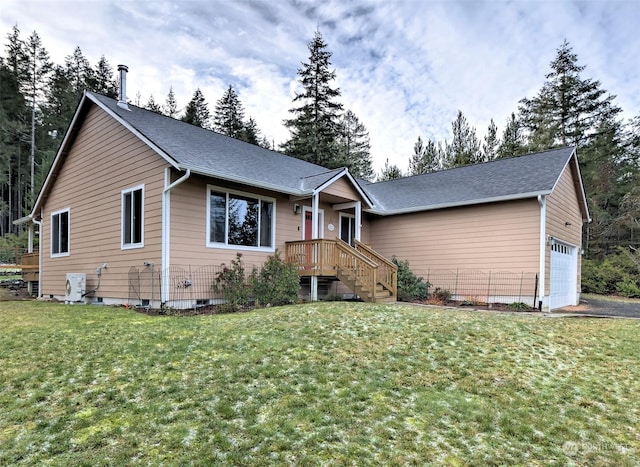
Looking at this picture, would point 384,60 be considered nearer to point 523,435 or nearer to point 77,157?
point 77,157

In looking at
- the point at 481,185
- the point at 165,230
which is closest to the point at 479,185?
the point at 481,185

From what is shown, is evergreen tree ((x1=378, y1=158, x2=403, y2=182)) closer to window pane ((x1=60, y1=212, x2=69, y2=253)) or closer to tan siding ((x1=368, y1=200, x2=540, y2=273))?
tan siding ((x1=368, y1=200, x2=540, y2=273))

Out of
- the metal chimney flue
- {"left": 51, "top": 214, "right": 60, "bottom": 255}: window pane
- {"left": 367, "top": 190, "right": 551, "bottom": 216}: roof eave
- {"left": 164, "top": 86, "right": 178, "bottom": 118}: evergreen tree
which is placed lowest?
{"left": 51, "top": 214, "right": 60, "bottom": 255}: window pane

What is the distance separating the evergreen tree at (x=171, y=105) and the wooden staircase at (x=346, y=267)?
34570 mm

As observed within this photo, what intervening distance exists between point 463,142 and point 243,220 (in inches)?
989

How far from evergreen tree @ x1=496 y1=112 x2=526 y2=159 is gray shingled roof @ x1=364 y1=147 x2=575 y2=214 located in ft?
50.2

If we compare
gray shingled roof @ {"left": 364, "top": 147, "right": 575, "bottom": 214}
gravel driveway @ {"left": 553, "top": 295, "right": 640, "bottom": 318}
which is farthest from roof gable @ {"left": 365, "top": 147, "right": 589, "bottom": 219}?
gravel driveway @ {"left": 553, "top": 295, "right": 640, "bottom": 318}

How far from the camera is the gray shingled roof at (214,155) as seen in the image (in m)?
9.46

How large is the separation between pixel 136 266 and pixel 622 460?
Answer: 1011cm

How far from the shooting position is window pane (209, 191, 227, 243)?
33.1ft

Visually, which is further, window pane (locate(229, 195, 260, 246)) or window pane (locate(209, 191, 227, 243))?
window pane (locate(229, 195, 260, 246))

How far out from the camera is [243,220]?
424 inches

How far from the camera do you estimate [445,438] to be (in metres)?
3.13

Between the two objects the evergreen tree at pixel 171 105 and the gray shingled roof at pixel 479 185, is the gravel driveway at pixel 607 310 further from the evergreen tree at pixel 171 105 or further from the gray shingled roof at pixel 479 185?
the evergreen tree at pixel 171 105
